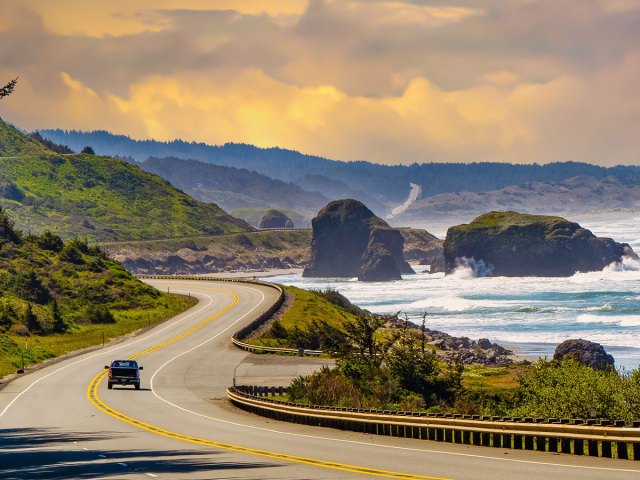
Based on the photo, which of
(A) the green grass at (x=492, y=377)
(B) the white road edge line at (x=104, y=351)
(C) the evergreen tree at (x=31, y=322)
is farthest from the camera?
(C) the evergreen tree at (x=31, y=322)

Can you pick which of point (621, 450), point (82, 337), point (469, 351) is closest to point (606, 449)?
point (621, 450)


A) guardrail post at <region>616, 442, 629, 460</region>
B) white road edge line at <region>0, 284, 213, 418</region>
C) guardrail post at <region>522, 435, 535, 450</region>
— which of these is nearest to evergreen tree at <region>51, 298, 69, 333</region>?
white road edge line at <region>0, 284, 213, 418</region>

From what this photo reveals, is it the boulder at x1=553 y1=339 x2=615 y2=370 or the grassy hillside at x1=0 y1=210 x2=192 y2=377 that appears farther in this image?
the grassy hillside at x1=0 y1=210 x2=192 y2=377

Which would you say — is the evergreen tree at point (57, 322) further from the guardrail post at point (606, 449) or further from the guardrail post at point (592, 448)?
the guardrail post at point (606, 449)

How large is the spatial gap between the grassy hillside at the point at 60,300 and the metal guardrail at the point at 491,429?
36626 mm

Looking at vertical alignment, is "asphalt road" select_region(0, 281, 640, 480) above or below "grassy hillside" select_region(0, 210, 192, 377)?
below

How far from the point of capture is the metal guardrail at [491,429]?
24.4m

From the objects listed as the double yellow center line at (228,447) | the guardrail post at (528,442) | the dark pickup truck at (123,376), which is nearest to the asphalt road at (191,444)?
the double yellow center line at (228,447)

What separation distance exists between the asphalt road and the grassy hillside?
15.6 metres

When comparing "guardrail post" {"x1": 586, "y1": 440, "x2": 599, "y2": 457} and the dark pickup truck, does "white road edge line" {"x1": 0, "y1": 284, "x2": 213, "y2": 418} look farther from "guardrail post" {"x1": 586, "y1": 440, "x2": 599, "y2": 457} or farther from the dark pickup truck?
"guardrail post" {"x1": 586, "y1": 440, "x2": 599, "y2": 457}

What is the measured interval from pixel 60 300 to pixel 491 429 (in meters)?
90.7

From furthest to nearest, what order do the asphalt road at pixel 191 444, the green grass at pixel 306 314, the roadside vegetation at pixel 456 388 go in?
the green grass at pixel 306 314, the roadside vegetation at pixel 456 388, the asphalt road at pixel 191 444

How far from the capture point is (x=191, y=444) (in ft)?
106

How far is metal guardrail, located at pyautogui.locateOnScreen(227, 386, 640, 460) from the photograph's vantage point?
24391mm
